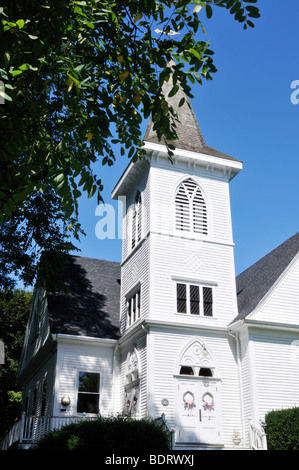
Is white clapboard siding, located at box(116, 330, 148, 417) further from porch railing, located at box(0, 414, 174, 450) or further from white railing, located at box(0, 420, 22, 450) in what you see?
white railing, located at box(0, 420, 22, 450)

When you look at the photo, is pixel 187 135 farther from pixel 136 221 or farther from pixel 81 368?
pixel 81 368

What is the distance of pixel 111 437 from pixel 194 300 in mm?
8573

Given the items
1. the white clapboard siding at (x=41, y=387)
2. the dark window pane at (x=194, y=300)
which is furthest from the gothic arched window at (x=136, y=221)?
the white clapboard siding at (x=41, y=387)

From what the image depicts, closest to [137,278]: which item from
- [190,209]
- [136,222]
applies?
[136,222]

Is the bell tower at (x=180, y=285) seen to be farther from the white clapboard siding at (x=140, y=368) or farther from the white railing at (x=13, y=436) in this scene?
the white railing at (x=13, y=436)

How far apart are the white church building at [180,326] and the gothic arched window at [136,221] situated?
0.31 ft

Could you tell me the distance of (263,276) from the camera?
2077cm

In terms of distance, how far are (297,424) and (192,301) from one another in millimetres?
6092

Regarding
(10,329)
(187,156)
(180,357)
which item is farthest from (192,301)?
(10,329)

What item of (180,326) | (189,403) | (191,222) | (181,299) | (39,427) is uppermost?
(191,222)

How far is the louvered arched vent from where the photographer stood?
20.7m

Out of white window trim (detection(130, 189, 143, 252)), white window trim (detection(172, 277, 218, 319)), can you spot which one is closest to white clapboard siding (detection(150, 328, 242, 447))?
white window trim (detection(172, 277, 218, 319))

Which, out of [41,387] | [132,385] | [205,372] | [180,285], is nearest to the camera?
[205,372]
